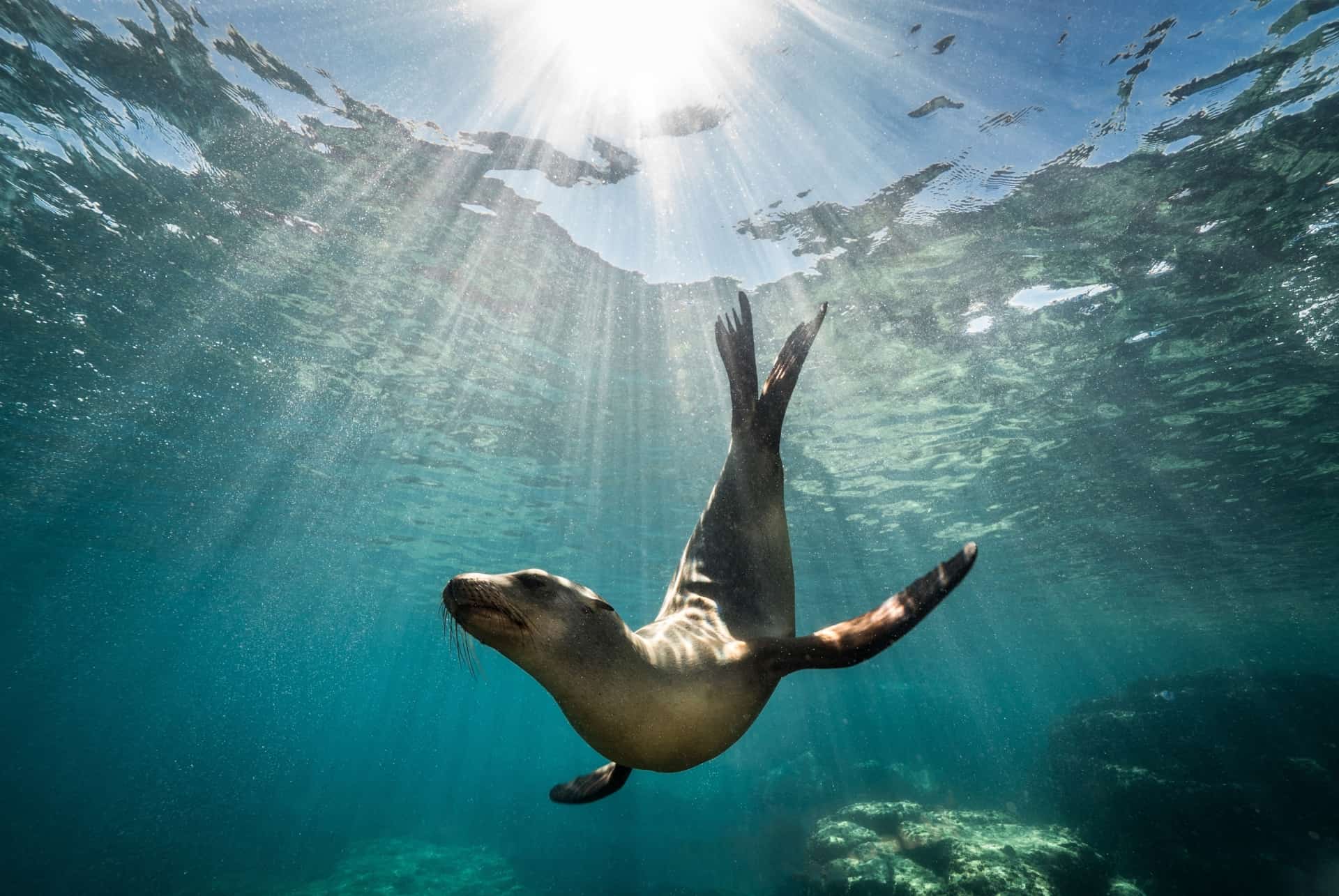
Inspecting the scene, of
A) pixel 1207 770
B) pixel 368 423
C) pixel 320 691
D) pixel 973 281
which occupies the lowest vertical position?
pixel 1207 770

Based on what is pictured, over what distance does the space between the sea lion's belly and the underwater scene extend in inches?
0.8

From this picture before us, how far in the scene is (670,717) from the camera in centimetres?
230

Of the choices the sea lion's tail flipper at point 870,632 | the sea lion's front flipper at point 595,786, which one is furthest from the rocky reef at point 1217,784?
the sea lion's tail flipper at point 870,632

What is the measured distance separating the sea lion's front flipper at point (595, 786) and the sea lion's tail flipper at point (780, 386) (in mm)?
2162

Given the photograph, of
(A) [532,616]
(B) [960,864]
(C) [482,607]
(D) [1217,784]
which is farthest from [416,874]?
(C) [482,607]

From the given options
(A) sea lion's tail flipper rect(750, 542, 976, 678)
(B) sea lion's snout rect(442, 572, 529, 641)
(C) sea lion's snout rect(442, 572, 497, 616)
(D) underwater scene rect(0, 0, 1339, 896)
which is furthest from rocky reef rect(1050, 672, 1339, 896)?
(C) sea lion's snout rect(442, 572, 497, 616)

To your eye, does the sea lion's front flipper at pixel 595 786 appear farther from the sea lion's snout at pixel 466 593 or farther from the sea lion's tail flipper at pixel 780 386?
the sea lion's tail flipper at pixel 780 386

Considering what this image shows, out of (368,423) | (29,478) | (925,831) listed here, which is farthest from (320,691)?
(925,831)

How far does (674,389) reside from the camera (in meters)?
13.0

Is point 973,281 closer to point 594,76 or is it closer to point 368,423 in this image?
point 594,76

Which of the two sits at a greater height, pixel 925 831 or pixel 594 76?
pixel 594 76

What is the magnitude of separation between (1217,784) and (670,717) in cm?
1631

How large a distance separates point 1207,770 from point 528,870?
1986 centimetres

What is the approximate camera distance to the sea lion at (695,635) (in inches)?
81.6
